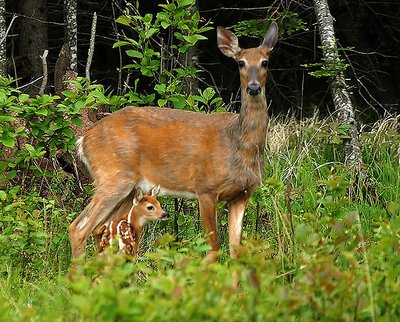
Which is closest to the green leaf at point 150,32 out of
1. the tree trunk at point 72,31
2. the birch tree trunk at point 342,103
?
the birch tree trunk at point 342,103

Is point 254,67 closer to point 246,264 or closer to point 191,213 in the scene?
point 191,213

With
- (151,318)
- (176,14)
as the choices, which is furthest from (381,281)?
(176,14)

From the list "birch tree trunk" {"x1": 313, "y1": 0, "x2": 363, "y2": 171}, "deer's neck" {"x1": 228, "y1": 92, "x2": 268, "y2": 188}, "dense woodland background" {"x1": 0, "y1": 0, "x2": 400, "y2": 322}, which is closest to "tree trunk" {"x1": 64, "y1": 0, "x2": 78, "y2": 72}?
"dense woodland background" {"x1": 0, "y1": 0, "x2": 400, "y2": 322}

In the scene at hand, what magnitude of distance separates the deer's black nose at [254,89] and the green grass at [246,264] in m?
0.69

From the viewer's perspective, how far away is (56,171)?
28.6 feet

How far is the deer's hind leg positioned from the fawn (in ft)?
0.28

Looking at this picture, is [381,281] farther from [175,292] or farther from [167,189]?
[167,189]

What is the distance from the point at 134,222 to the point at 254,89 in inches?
52.9

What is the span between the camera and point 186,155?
302 inches

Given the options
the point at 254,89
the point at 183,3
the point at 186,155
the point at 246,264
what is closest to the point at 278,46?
the point at 183,3

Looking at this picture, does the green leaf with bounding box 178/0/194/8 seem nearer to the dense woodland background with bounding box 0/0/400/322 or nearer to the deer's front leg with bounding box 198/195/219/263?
the dense woodland background with bounding box 0/0/400/322

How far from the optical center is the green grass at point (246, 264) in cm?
420

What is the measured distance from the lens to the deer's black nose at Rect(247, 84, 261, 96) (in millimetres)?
7281

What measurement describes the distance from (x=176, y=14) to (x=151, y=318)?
452 centimetres
